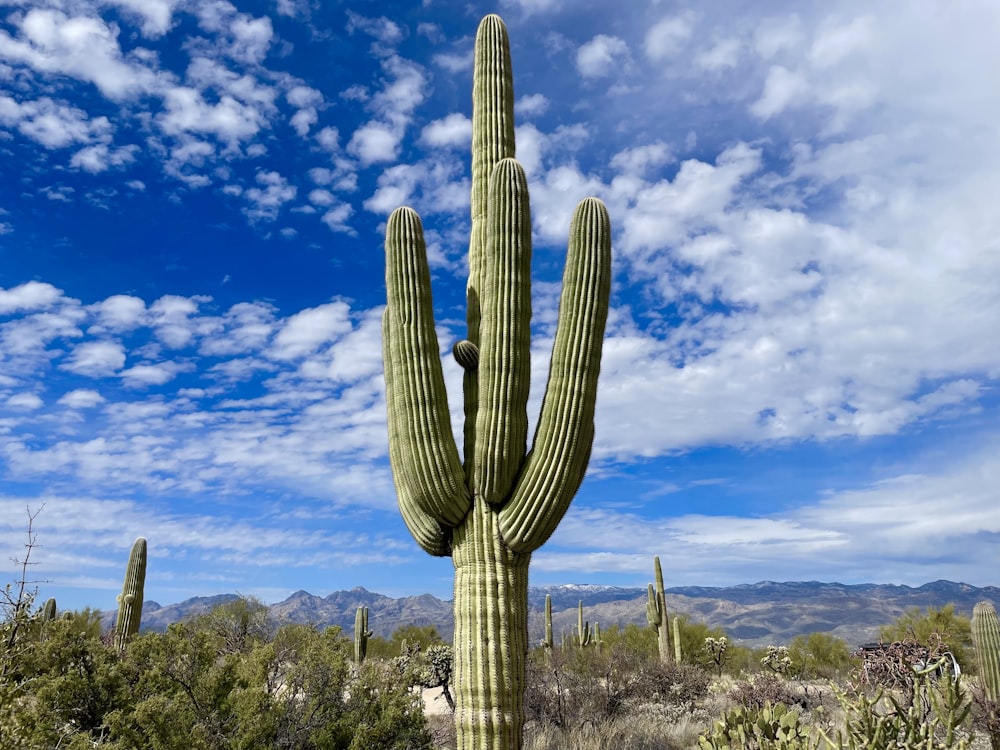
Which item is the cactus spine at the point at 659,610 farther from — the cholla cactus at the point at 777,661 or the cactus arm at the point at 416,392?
the cactus arm at the point at 416,392

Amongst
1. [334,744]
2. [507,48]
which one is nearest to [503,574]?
[334,744]

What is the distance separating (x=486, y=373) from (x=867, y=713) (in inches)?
142

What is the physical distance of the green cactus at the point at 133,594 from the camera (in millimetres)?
14359

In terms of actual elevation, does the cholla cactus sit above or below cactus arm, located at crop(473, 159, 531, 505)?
below

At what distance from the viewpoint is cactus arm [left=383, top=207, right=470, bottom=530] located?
5.97 m

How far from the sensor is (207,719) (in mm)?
7574

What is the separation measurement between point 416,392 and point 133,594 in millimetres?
11567

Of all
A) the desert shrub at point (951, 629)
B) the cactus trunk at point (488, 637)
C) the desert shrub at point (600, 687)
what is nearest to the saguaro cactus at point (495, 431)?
the cactus trunk at point (488, 637)

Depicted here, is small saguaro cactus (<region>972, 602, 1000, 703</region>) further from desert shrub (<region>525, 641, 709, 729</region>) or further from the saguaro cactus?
the saguaro cactus

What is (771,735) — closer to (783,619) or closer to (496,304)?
(496,304)

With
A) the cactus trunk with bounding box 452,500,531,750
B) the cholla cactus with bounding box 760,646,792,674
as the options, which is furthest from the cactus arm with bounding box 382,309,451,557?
the cholla cactus with bounding box 760,646,792,674

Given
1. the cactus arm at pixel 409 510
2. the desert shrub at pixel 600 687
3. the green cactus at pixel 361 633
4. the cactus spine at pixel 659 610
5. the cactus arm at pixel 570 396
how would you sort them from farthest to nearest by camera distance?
1. the green cactus at pixel 361 633
2. the cactus spine at pixel 659 610
3. the desert shrub at pixel 600 687
4. the cactus arm at pixel 409 510
5. the cactus arm at pixel 570 396

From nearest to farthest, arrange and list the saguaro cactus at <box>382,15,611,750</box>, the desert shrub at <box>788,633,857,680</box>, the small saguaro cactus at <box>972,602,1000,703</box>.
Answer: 1. the saguaro cactus at <box>382,15,611,750</box>
2. the small saguaro cactus at <box>972,602,1000,703</box>
3. the desert shrub at <box>788,633,857,680</box>

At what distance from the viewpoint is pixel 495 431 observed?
5.90 m
